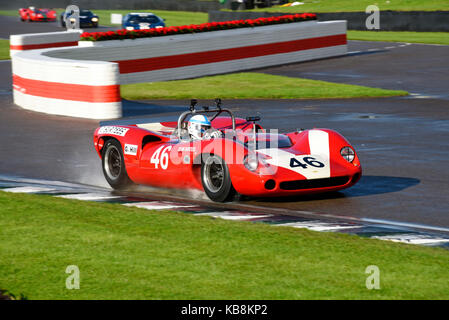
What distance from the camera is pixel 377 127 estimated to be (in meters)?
17.5

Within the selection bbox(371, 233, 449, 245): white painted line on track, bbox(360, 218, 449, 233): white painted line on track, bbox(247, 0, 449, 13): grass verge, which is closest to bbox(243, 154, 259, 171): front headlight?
bbox(360, 218, 449, 233): white painted line on track

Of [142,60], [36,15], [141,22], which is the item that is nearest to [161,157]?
[142,60]

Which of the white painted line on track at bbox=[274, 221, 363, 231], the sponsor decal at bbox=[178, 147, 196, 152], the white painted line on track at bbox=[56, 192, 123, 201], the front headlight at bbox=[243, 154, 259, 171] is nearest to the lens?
the white painted line on track at bbox=[274, 221, 363, 231]

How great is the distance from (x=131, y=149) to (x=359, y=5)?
144 ft

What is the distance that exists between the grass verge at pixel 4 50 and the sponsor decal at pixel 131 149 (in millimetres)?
25268

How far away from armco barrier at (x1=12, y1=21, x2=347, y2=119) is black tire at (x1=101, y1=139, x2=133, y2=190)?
22.9ft

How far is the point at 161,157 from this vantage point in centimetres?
1159

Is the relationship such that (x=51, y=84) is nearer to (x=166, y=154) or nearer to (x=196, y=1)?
(x=166, y=154)

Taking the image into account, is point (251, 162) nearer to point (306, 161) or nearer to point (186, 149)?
point (306, 161)

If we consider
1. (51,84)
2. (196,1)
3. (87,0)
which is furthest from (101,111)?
(87,0)

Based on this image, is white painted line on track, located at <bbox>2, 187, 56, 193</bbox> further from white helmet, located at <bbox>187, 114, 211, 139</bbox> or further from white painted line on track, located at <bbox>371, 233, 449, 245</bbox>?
white painted line on track, located at <bbox>371, 233, 449, 245</bbox>

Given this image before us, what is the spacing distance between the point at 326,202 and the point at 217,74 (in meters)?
18.7

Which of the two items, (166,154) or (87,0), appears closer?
(166,154)

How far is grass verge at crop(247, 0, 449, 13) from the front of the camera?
49284 mm
